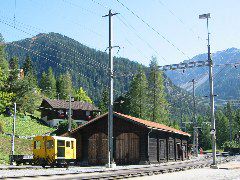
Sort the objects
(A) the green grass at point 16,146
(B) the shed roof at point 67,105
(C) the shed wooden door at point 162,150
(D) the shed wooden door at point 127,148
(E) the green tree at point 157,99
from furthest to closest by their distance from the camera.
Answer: (B) the shed roof at point 67,105, (E) the green tree at point 157,99, (A) the green grass at point 16,146, (C) the shed wooden door at point 162,150, (D) the shed wooden door at point 127,148

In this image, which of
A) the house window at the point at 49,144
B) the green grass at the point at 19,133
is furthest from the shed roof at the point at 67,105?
the house window at the point at 49,144

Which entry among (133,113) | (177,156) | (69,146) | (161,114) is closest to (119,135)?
(69,146)

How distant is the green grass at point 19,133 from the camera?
1754 inches

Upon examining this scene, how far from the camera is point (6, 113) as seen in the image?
71.9 metres

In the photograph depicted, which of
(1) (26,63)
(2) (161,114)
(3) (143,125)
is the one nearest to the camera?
(3) (143,125)

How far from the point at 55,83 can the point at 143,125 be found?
97.3 metres

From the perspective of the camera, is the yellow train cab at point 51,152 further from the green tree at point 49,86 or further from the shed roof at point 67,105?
the green tree at point 49,86

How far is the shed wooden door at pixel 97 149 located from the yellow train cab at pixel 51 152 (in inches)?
345

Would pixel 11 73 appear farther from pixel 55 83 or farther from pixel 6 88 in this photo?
pixel 55 83

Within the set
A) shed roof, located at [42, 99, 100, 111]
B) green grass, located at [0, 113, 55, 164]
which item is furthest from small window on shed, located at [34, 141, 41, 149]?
shed roof, located at [42, 99, 100, 111]

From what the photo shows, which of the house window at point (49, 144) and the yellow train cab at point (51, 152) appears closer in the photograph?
the yellow train cab at point (51, 152)

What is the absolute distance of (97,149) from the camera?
1625 inches

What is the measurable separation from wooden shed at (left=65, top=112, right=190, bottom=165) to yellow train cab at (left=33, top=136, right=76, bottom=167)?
28.9 feet

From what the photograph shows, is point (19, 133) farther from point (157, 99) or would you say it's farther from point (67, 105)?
point (67, 105)
